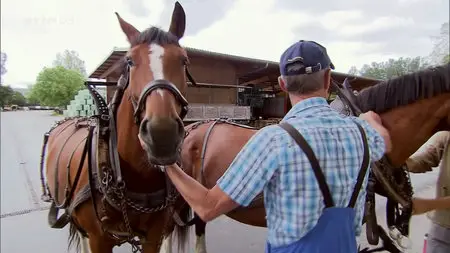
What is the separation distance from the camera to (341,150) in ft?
2.88

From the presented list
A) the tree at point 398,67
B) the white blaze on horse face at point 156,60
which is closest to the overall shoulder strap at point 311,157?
the white blaze on horse face at point 156,60

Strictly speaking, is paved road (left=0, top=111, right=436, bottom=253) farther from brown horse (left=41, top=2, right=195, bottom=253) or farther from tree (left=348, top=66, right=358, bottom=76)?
tree (left=348, top=66, right=358, bottom=76)

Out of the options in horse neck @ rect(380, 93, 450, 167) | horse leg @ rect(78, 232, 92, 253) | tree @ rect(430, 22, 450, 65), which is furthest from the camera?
tree @ rect(430, 22, 450, 65)

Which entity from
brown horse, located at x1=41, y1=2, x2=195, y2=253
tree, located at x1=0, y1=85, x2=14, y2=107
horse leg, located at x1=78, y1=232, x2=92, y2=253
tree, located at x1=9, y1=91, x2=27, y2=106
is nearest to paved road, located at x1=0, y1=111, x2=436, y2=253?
tree, located at x1=9, y1=91, x2=27, y2=106

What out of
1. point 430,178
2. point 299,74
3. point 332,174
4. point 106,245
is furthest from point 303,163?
point 430,178

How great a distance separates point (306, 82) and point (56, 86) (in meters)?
3.47

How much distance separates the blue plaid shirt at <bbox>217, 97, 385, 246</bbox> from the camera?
835mm

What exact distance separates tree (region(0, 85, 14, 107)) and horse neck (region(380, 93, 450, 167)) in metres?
3.51

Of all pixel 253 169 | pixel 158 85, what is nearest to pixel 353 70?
pixel 158 85

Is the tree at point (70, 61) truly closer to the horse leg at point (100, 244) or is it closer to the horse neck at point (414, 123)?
the horse leg at point (100, 244)

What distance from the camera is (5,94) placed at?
3.03 meters

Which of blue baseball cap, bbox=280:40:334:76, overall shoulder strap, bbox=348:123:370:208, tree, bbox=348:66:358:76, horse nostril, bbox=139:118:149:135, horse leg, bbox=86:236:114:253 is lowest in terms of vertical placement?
horse leg, bbox=86:236:114:253

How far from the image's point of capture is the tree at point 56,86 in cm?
317

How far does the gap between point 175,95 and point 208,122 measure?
6.62ft
